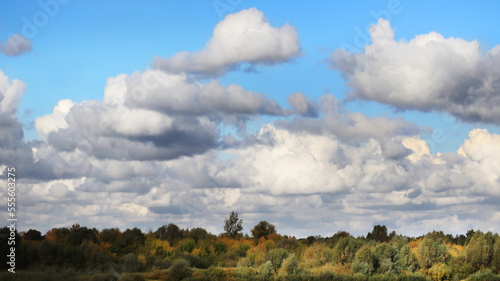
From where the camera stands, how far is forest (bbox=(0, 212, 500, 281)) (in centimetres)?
5919

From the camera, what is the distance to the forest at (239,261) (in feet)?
194

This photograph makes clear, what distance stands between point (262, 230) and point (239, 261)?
57.6 m

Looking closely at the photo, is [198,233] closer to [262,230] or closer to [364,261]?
[262,230]

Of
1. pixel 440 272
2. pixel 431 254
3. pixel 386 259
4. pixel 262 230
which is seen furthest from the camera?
pixel 262 230

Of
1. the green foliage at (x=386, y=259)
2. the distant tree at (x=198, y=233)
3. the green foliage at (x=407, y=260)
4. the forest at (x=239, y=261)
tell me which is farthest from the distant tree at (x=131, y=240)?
the green foliage at (x=407, y=260)

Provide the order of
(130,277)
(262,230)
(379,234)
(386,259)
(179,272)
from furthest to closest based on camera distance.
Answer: (379,234), (262,230), (386,259), (179,272), (130,277)

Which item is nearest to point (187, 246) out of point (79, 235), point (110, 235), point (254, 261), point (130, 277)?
point (110, 235)

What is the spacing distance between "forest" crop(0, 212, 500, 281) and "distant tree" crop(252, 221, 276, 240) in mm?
35743

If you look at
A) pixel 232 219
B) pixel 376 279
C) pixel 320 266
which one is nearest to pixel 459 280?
pixel 376 279

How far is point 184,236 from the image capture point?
12056cm

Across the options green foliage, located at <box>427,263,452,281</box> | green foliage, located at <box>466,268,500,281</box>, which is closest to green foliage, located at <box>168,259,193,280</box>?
green foliage, located at <box>427,263,452,281</box>

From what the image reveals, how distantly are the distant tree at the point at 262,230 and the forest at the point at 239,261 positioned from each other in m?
35.7

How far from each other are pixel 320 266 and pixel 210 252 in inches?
1038

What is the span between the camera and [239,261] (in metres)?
73.3
